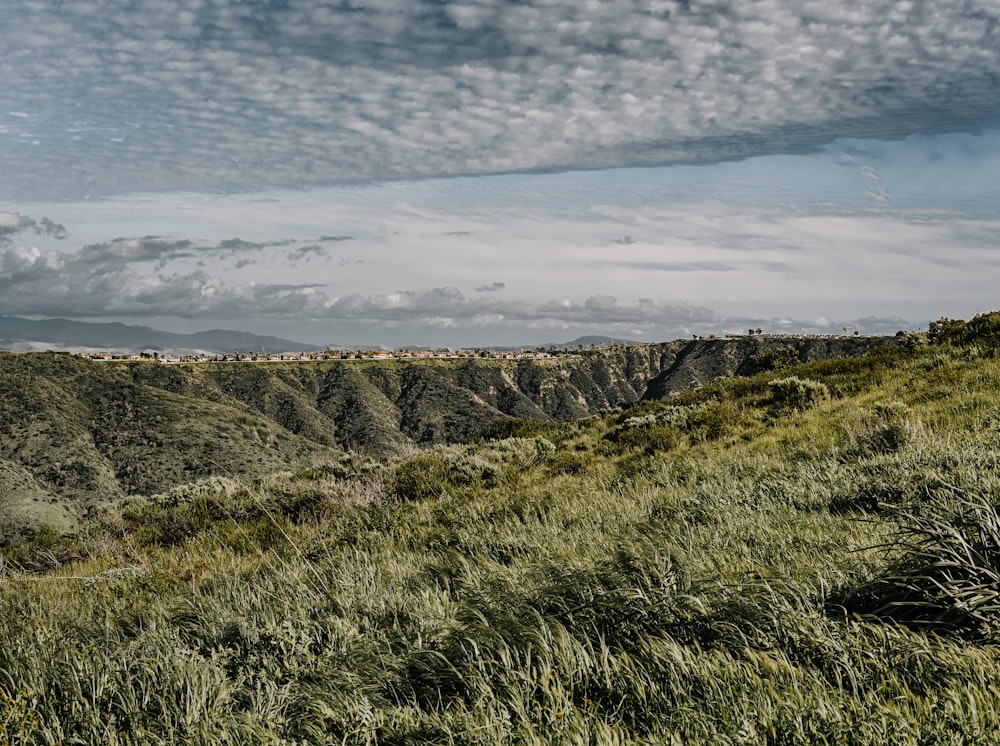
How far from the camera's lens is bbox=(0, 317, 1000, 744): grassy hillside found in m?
2.60

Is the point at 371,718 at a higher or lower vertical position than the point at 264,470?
higher

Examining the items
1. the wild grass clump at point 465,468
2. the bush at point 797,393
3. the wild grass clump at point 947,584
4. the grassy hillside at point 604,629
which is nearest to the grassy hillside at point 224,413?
the wild grass clump at point 465,468

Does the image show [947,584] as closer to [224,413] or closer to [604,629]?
[604,629]

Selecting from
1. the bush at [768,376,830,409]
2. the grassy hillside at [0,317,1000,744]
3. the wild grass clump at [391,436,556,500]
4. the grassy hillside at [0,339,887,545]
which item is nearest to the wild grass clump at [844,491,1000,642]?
the grassy hillside at [0,317,1000,744]

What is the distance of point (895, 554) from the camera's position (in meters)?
4.05

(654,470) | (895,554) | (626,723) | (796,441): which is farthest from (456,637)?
(796,441)

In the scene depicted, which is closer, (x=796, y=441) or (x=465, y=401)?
(x=796, y=441)

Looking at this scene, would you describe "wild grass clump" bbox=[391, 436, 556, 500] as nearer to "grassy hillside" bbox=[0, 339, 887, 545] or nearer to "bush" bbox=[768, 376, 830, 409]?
"grassy hillside" bbox=[0, 339, 887, 545]

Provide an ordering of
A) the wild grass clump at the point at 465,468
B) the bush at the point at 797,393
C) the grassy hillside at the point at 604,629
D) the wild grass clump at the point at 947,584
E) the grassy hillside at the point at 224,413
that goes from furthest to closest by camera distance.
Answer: the grassy hillside at the point at 224,413 < the bush at the point at 797,393 < the wild grass clump at the point at 465,468 < the wild grass clump at the point at 947,584 < the grassy hillside at the point at 604,629

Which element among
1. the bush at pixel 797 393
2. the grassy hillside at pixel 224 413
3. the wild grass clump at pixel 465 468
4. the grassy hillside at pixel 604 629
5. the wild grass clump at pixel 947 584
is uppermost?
the bush at pixel 797 393

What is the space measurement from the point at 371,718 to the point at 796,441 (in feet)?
31.4

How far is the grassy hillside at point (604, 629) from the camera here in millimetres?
2600

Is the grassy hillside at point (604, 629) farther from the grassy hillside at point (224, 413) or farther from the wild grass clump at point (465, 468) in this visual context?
the grassy hillside at point (224, 413)

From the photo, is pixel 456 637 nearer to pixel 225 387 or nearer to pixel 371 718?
pixel 371 718
